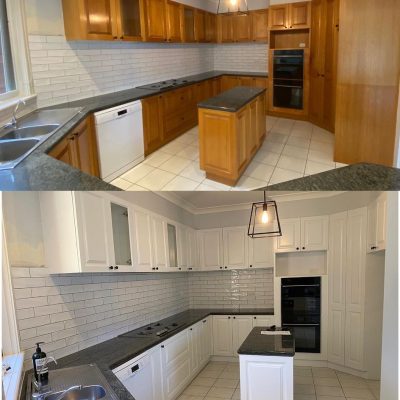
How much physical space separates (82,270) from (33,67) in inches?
82.5

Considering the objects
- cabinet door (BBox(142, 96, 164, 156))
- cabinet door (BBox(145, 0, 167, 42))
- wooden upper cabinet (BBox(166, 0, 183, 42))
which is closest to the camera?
cabinet door (BBox(142, 96, 164, 156))

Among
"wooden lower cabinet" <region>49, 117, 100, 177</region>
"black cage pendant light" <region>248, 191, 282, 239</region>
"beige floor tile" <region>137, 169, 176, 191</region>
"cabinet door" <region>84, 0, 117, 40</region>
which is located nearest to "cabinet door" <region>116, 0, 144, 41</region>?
"cabinet door" <region>84, 0, 117, 40</region>

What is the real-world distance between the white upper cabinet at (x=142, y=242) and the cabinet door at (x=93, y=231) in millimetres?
116

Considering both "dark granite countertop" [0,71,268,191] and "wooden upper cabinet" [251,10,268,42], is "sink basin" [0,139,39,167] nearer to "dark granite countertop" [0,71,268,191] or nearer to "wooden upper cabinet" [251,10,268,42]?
"dark granite countertop" [0,71,268,191]

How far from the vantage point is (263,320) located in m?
1.94

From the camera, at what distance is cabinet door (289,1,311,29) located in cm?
529

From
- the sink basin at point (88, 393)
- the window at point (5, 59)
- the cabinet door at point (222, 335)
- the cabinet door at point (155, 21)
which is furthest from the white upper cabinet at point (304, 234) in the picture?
the cabinet door at point (155, 21)

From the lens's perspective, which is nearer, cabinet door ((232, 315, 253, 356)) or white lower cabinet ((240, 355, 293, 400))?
white lower cabinet ((240, 355, 293, 400))

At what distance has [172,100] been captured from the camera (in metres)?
4.39

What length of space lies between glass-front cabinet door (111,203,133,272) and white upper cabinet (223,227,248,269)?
0.46m

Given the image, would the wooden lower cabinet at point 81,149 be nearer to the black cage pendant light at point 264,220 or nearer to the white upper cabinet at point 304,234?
the black cage pendant light at point 264,220

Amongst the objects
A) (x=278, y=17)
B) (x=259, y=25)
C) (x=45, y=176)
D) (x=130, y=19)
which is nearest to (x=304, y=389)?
(x=45, y=176)

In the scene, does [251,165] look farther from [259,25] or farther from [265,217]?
[259,25]

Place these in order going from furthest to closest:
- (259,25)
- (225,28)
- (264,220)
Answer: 1. (225,28)
2. (259,25)
3. (264,220)
